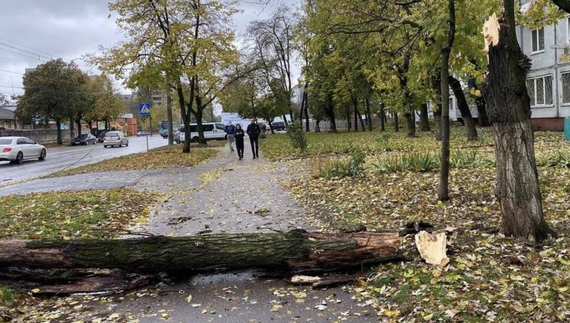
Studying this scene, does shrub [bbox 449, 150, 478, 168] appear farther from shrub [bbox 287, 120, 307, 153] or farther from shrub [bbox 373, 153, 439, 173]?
shrub [bbox 287, 120, 307, 153]

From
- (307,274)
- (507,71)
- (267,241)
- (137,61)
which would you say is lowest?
(307,274)

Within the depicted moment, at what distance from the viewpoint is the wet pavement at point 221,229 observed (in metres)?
4.37

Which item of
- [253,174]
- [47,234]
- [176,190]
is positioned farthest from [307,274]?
[253,174]

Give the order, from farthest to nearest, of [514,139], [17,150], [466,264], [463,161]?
1. [17,150]
2. [463,161]
3. [514,139]
4. [466,264]

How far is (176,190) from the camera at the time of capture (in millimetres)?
12305

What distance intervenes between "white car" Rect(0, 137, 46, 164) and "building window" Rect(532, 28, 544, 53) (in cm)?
3006

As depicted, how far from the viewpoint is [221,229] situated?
24.6ft

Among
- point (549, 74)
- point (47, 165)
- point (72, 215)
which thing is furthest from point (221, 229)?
point (549, 74)

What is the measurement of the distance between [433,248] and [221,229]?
143 inches

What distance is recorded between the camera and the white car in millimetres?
26000

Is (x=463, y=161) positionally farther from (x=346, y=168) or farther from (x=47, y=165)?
(x=47, y=165)

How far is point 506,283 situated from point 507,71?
2.31 metres

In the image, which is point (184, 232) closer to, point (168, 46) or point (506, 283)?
point (506, 283)

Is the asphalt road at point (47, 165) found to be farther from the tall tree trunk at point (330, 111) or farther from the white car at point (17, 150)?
the tall tree trunk at point (330, 111)
